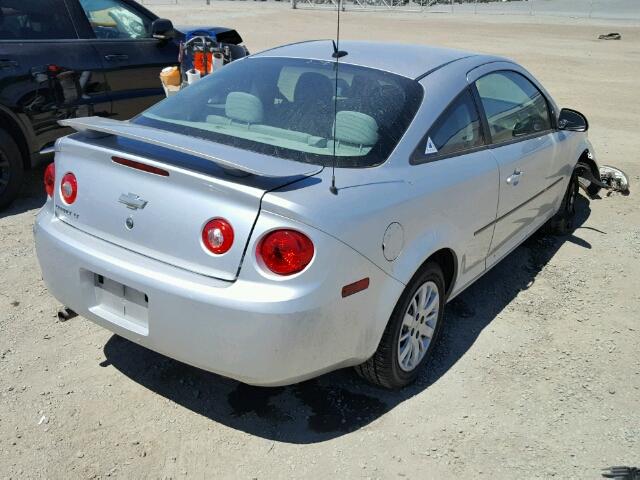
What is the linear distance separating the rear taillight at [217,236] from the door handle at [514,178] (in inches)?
78.5

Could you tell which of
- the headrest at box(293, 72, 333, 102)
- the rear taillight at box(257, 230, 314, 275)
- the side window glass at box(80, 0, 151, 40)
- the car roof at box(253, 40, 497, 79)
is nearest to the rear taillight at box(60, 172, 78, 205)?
the rear taillight at box(257, 230, 314, 275)

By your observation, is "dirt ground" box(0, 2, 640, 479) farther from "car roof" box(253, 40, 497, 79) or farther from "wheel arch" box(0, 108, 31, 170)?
"car roof" box(253, 40, 497, 79)

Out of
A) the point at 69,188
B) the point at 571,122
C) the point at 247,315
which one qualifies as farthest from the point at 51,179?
the point at 571,122

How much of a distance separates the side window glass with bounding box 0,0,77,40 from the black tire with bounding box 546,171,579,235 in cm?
438

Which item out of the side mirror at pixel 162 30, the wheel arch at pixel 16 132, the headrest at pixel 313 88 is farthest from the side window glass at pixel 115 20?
the headrest at pixel 313 88

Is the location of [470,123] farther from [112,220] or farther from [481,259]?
[112,220]

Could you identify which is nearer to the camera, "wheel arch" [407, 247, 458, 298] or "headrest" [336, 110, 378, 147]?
"headrest" [336, 110, 378, 147]

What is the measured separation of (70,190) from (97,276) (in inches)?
17.9

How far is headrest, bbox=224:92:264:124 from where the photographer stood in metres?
3.43

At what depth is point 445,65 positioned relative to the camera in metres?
3.75

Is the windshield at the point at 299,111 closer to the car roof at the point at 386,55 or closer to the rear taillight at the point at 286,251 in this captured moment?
the car roof at the point at 386,55

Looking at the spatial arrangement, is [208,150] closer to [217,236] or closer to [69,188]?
[217,236]

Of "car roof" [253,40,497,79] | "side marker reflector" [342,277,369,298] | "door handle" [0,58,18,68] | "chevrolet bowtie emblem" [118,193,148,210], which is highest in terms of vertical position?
"car roof" [253,40,497,79]

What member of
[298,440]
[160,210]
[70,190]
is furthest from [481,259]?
[70,190]
